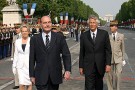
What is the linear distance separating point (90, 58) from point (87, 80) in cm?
40

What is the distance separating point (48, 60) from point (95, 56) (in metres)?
1.42

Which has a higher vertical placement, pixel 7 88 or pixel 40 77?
pixel 40 77

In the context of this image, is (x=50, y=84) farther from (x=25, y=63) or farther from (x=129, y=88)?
(x=129, y=88)

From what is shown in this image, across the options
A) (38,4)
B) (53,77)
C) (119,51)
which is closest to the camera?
(53,77)

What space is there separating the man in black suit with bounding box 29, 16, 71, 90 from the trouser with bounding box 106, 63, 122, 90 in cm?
318

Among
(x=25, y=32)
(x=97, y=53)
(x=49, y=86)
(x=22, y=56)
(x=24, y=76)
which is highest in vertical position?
(x=25, y=32)

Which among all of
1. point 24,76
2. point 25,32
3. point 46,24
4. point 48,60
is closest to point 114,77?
point 24,76

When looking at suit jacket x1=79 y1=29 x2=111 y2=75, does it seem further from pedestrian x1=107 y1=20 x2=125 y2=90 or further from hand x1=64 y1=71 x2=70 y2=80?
pedestrian x1=107 y1=20 x2=125 y2=90

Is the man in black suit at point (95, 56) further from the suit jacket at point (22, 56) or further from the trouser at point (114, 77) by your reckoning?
the trouser at point (114, 77)

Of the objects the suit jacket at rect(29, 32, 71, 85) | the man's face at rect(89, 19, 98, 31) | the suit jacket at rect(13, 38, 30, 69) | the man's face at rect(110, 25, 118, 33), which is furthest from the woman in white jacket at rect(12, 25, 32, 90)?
the man's face at rect(110, 25, 118, 33)

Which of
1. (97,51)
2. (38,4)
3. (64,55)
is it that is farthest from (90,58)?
(38,4)

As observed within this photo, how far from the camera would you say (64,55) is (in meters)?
6.37

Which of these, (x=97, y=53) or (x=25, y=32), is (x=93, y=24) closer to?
(x=97, y=53)

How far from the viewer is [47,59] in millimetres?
6277
